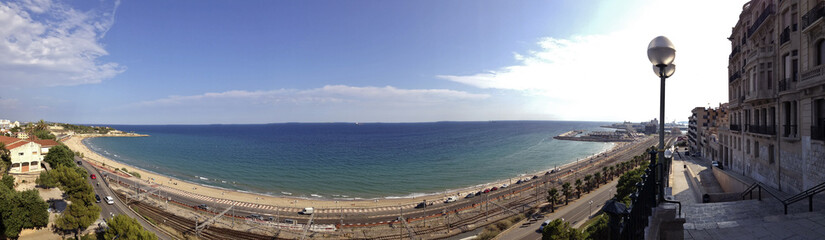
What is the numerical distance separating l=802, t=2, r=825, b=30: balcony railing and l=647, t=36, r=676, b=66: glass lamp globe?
14288mm

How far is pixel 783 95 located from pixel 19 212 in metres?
48.8

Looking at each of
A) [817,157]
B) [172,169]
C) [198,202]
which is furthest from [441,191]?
[172,169]

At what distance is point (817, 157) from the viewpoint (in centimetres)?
1430

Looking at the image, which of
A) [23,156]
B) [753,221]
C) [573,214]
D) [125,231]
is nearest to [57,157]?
[23,156]

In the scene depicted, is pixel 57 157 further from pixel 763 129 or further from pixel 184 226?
pixel 763 129

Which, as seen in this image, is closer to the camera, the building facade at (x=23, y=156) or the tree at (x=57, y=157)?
Result: the building facade at (x=23, y=156)

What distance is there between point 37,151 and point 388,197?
48823 millimetres

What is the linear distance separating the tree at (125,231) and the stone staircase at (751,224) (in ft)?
84.3

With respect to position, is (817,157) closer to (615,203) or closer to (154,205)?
(615,203)

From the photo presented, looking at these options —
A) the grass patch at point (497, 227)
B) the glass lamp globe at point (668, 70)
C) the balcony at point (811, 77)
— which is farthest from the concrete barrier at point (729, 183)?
the glass lamp globe at point (668, 70)

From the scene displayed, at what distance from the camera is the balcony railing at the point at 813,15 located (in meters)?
13.9

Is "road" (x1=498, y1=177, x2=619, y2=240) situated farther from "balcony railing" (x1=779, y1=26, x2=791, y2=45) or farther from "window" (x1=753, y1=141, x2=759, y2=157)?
"balcony railing" (x1=779, y1=26, x2=791, y2=45)

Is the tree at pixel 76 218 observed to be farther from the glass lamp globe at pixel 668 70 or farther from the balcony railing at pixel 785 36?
the balcony railing at pixel 785 36

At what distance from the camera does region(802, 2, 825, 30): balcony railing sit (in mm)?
13887
